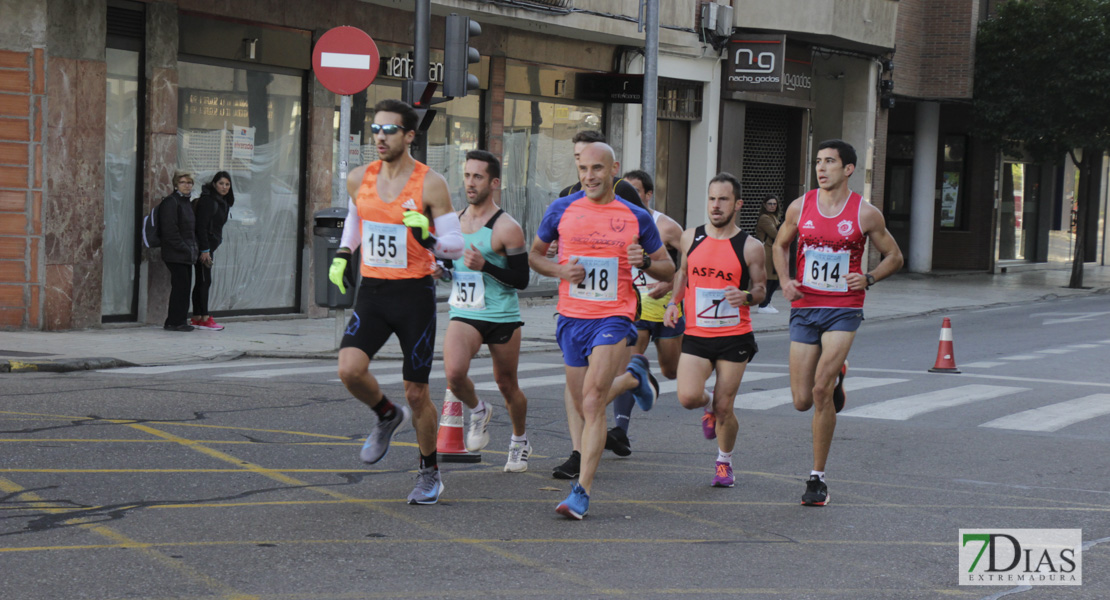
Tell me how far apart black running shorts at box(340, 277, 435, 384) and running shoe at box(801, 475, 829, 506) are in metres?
Result: 2.08

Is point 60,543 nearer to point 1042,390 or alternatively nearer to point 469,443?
point 469,443

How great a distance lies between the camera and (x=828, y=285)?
296 inches

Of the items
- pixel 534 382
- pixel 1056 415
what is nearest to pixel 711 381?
pixel 534 382

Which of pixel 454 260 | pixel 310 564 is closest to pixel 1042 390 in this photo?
pixel 454 260

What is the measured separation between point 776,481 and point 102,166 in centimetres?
969

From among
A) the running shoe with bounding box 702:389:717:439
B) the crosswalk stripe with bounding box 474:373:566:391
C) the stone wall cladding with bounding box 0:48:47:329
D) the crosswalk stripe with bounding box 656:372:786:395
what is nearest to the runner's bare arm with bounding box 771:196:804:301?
the running shoe with bounding box 702:389:717:439

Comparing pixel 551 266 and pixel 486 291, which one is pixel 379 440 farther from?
pixel 551 266

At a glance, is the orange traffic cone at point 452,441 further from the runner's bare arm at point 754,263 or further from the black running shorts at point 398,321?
the runner's bare arm at point 754,263

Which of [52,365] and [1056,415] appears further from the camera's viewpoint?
[52,365]

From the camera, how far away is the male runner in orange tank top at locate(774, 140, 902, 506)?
7457 mm

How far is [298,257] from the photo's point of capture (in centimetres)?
1814

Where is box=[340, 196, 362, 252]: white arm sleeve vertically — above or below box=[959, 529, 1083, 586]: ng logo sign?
above

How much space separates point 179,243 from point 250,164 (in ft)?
7.45

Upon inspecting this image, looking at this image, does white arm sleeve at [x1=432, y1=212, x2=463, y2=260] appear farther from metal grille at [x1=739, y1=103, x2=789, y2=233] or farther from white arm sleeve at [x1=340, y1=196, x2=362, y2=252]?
metal grille at [x1=739, y1=103, x2=789, y2=233]
